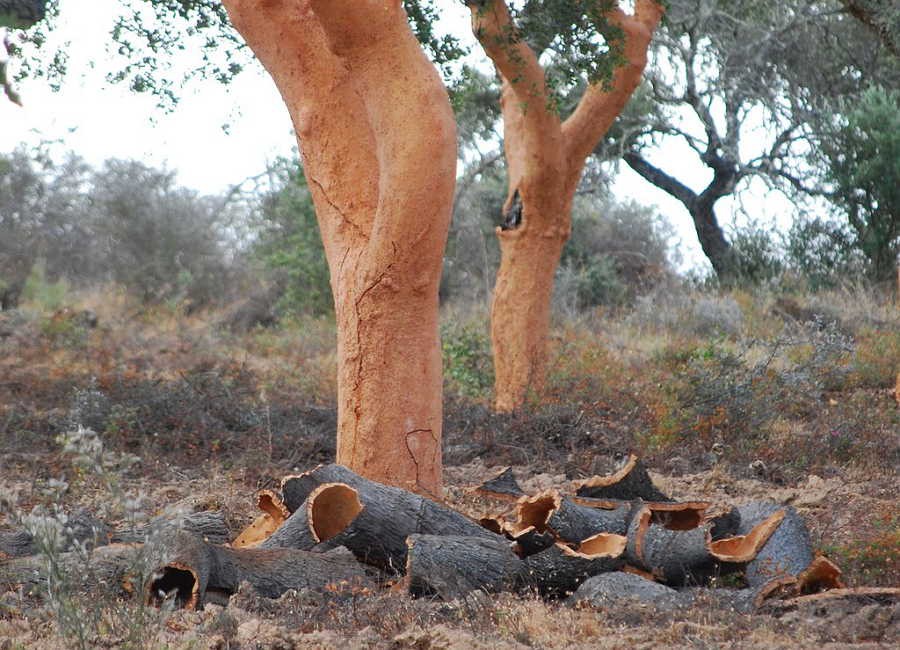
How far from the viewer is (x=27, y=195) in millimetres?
21516

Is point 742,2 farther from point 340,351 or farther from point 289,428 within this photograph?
point 340,351

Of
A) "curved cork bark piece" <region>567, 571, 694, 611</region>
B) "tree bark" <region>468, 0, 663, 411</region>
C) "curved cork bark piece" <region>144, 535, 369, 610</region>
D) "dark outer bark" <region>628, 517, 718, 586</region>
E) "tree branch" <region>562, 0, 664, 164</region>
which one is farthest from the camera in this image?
"tree bark" <region>468, 0, 663, 411</region>

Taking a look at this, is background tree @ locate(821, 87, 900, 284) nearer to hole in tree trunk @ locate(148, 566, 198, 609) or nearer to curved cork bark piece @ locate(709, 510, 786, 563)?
curved cork bark piece @ locate(709, 510, 786, 563)

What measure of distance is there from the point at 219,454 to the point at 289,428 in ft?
2.94

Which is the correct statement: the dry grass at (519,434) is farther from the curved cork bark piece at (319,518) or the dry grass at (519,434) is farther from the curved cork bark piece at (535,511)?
the curved cork bark piece at (535,511)

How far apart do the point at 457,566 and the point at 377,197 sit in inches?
97.1

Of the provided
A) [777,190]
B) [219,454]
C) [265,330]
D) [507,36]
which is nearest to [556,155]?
[507,36]

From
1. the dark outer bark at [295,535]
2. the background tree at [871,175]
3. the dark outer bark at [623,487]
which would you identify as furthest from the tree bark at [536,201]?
the background tree at [871,175]

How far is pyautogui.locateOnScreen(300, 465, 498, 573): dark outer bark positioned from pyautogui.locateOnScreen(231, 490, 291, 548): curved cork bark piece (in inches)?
16.5

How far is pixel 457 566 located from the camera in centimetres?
448

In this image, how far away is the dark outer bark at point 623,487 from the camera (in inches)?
222

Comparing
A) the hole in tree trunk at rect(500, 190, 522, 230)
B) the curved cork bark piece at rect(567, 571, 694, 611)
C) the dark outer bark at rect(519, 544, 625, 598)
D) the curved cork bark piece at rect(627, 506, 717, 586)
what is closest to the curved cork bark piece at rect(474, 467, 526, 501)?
the curved cork bark piece at rect(627, 506, 717, 586)

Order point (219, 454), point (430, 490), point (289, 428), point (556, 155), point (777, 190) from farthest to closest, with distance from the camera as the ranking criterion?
point (777, 190)
point (556, 155)
point (289, 428)
point (219, 454)
point (430, 490)

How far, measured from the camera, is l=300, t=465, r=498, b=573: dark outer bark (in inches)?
192
